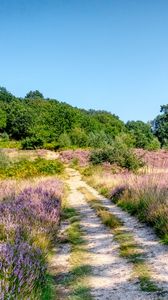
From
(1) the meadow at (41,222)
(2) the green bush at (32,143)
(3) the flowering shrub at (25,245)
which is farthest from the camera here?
(2) the green bush at (32,143)

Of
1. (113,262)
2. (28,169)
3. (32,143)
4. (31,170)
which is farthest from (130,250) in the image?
(32,143)

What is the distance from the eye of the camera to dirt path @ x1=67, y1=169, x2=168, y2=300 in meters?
6.00

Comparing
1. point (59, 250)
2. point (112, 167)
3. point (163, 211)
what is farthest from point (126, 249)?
point (112, 167)

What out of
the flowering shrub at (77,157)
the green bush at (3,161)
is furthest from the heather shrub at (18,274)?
the flowering shrub at (77,157)

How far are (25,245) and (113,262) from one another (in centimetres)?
258

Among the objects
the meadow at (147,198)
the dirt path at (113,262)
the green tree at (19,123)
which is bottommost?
the dirt path at (113,262)

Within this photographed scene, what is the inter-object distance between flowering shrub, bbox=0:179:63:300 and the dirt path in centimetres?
91

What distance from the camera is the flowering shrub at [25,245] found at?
434 centimetres

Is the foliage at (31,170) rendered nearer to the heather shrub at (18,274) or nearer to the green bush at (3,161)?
the green bush at (3,161)

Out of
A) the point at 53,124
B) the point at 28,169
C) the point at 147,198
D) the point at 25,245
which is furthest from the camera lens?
the point at 53,124

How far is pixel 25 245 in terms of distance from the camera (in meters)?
5.55

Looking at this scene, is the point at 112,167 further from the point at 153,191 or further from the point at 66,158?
the point at 153,191

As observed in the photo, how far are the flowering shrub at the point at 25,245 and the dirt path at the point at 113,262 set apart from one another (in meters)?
0.91

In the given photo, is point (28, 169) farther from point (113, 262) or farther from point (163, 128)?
point (163, 128)
